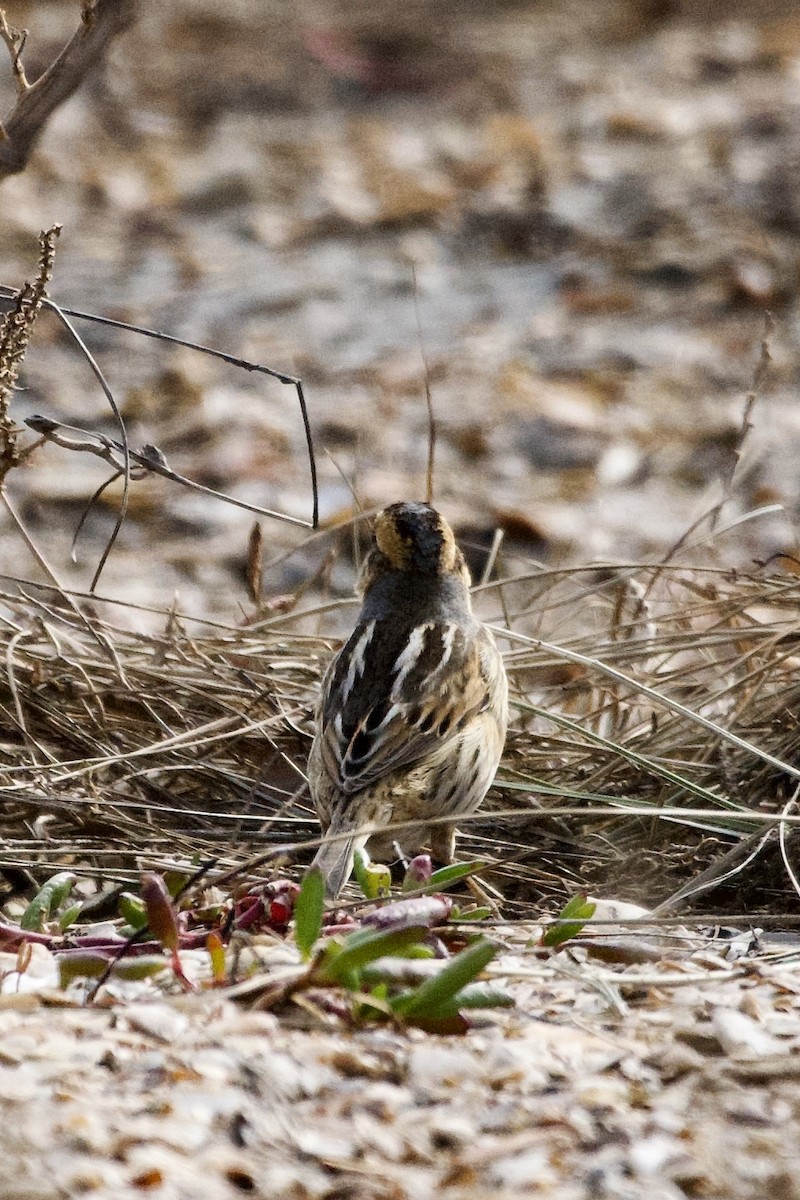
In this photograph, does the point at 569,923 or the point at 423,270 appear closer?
the point at 569,923

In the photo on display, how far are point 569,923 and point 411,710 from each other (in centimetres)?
136

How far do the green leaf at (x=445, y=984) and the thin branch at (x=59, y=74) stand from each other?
212 cm

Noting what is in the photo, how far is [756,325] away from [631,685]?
23.7 feet

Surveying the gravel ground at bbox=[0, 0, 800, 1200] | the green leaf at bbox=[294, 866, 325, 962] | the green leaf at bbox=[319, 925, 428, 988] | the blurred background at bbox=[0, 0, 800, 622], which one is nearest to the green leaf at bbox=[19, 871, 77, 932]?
the gravel ground at bbox=[0, 0, 800, 1200]

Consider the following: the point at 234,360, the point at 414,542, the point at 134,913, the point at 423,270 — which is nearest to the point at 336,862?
the point at 134,913

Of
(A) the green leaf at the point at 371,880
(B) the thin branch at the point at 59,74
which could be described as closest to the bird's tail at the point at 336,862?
(A) the green leaf at the point at 371,880

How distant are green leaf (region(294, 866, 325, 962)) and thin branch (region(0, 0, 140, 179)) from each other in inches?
73.7

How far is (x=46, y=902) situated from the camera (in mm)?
3994

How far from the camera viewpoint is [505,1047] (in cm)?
335

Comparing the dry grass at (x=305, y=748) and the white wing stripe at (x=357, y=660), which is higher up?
the white wing stripe at (x=357, y=660)

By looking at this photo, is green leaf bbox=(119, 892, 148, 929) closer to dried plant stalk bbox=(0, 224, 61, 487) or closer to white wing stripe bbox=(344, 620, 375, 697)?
dried plant stalk bbox=(0, 224, 61, 487)

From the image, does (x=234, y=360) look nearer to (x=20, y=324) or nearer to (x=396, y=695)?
(x=20, y=324)

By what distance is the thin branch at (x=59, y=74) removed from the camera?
13.4ft

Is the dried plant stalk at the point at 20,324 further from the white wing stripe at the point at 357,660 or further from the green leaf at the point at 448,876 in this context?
the green leaf at the point at 448,876
